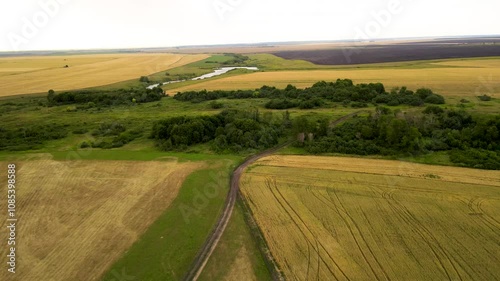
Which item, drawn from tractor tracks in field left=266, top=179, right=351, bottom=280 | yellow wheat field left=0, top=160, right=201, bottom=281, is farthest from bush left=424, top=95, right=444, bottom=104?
yellow wheat field left=0, top=160, right=201, bottom=281

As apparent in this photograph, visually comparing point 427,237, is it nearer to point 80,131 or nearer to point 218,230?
point 218,230

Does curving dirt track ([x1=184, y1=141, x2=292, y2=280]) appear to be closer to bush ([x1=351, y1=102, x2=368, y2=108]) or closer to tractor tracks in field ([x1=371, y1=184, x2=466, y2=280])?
tractor tracks in field ([x1=371, y1=184, x2=466, y2=280])

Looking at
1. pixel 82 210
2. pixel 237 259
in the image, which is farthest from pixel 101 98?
pixel 237 259

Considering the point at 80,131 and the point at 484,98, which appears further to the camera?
the point at 484,98

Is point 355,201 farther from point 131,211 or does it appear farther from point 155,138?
point 155,138

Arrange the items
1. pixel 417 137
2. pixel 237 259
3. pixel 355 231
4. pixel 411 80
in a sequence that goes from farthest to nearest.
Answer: pixel 411 80, pixel 417 137, pixel 355 231, pixel 237 259

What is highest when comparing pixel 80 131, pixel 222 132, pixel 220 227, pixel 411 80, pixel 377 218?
pixel 377 218

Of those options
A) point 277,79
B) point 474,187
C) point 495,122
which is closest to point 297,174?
point 474,187

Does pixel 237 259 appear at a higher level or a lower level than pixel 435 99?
higher
